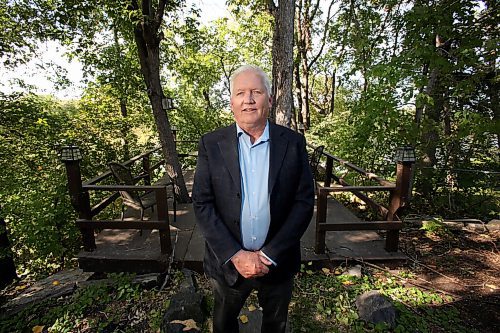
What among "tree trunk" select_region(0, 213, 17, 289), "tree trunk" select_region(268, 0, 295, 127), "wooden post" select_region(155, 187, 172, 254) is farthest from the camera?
"tree trunk" select_region(268, 0, 295, 127)

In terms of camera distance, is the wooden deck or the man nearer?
the man

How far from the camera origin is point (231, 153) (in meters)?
1.50

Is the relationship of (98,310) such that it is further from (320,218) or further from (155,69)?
(155,69)

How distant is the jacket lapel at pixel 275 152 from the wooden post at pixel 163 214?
1886 mm

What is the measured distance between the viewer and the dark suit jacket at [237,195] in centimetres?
148

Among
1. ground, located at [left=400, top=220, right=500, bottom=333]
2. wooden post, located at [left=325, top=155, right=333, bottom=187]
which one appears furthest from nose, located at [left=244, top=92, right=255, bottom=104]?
wooden post, located at [left=325, top=155, right=333, bottom=187]

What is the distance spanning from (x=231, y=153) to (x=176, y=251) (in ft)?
7.92

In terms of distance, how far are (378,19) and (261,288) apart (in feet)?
23.3

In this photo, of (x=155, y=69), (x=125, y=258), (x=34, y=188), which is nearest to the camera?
(x=125, y=258)

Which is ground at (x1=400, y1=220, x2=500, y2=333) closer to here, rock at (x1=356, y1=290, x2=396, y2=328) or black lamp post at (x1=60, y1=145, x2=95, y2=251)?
rock at (x1=356, y1=290, x2=396, y2=328)

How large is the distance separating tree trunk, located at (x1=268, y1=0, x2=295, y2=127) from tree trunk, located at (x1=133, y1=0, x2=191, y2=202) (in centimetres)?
201

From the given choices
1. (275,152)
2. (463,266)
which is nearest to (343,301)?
(463,266)

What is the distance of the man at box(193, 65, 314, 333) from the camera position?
4.82 ft

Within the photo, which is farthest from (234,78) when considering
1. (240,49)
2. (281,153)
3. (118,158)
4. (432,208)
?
(240,49)
